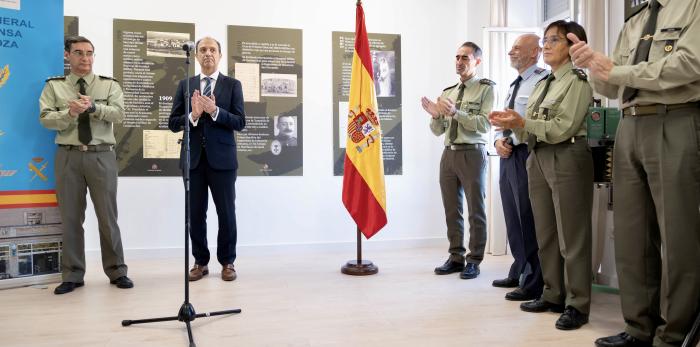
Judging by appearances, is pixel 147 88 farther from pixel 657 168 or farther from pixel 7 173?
pixel 657 168

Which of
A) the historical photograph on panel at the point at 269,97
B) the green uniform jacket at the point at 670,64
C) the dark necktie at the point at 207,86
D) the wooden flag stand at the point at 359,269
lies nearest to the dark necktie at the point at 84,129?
the dark necktie at the point at 207,86

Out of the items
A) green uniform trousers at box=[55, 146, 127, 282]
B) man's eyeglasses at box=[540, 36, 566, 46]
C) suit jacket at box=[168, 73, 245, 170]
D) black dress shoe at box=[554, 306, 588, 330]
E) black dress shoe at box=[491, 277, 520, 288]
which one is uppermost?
man's eyeglasses at box=[540, 36, 566, 46]

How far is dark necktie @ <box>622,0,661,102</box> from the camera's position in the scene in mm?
2334

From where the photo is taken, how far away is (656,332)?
2.35 meters

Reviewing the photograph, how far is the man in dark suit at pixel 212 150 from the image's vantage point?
12.8ft

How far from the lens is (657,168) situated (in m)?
2.24

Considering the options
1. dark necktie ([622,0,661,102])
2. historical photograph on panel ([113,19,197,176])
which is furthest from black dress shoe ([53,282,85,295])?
dark necktie ([622,0,661,102])

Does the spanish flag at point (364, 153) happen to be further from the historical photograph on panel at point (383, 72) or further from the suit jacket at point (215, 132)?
the historical photograph on panel at point (383, 72)

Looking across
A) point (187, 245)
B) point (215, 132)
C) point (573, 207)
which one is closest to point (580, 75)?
point (573, 207)

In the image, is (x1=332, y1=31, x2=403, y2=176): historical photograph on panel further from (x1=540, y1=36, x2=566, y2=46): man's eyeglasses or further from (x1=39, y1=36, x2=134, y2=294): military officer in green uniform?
(x1=540, y1=36, x2=566, y2=46): man's eyeglasses

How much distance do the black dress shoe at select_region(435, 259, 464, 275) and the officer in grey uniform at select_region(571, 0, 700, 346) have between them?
5.80ft

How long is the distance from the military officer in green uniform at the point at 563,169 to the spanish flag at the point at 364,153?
1.55 m

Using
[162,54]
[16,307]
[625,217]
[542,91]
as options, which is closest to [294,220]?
[162,54]

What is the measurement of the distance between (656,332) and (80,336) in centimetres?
267
